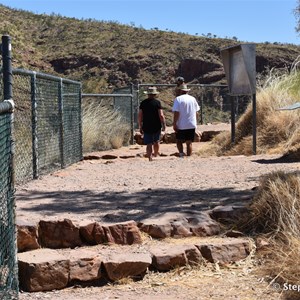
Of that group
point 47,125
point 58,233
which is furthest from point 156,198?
point 47,125

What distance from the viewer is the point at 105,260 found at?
5113 millimetres

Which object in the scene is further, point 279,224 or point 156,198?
point 156,198

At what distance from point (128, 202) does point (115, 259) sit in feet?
6.56

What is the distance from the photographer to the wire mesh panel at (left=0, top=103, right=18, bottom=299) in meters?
4.60

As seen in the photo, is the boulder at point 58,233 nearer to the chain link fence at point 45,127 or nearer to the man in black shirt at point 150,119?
the chain link fence at point 45,127

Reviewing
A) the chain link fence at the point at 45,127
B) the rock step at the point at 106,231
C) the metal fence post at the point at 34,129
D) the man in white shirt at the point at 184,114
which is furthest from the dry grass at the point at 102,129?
the rock step at the point at 106,231

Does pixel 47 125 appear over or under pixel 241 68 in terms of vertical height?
under

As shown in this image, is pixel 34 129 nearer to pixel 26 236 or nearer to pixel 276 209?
pixel 26 236

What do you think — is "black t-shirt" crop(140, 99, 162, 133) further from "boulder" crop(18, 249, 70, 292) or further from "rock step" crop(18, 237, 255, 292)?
"boulder" crop(18, 249, 70, 292)

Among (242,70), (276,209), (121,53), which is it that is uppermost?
(121,53)

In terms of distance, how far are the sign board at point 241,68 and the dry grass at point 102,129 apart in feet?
13.0

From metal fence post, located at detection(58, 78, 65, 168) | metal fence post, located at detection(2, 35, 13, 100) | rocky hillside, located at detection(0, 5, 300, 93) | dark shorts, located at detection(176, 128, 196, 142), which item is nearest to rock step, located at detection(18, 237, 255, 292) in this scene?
metal fence post, located at detection(2, 35, 13, 100)

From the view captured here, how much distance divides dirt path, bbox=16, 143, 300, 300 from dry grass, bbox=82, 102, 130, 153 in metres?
5.02

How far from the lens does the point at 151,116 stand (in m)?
12.8
